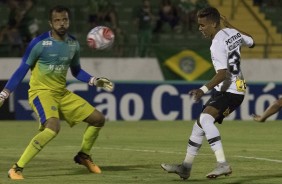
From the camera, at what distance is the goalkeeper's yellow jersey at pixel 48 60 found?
12133mm

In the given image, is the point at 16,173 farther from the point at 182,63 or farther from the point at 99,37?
the point at 182,63

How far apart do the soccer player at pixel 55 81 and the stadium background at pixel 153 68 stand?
11.8 m

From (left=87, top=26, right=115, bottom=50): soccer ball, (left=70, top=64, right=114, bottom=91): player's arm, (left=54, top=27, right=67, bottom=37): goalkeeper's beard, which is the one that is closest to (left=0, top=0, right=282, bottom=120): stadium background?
(left=87, top=26, right=115, bottom=50): soccer ball

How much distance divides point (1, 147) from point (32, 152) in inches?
218

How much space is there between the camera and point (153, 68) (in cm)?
2606

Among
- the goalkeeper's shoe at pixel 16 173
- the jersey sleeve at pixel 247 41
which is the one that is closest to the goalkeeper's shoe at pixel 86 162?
the goalkeeper's shoe at pixel 16 173

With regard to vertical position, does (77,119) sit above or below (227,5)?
above

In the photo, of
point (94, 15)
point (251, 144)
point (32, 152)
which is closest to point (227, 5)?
point (94, 15)

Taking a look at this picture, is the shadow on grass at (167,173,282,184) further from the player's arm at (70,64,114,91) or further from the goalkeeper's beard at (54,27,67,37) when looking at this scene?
the goalkeeper's beard at (54,27,67,37)

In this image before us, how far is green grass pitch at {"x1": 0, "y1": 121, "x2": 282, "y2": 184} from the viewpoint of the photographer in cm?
1197

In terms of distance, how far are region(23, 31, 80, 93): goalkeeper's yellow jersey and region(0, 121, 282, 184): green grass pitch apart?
1157 mm

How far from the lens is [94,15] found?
28219mm

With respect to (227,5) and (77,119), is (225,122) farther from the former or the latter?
(77,119)

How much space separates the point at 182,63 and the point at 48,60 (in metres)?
13.8
